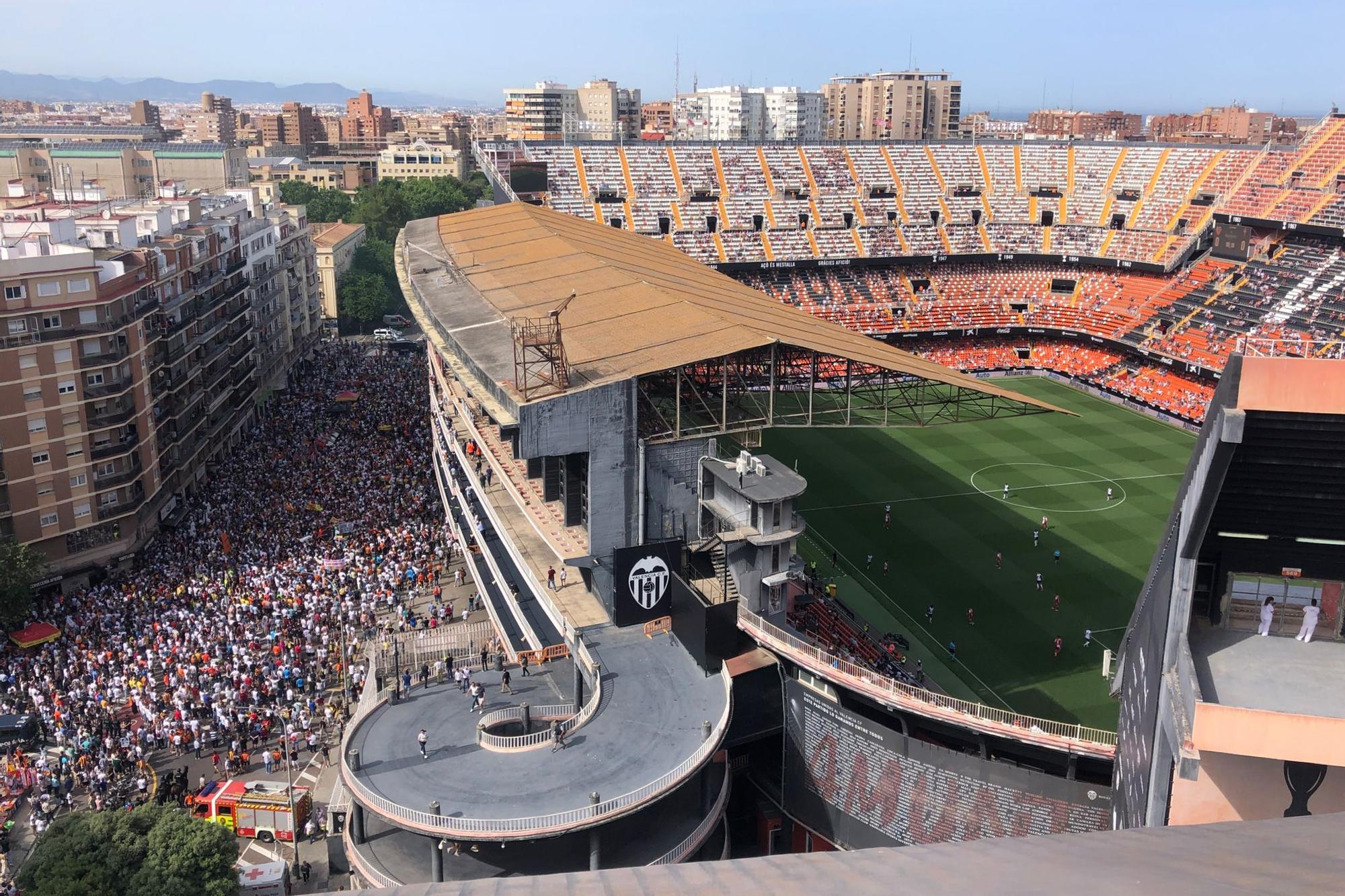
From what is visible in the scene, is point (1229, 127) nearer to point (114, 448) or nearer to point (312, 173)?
point (312, 173)

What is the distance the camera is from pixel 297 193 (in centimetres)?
13625

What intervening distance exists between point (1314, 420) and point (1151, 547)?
3172 cm

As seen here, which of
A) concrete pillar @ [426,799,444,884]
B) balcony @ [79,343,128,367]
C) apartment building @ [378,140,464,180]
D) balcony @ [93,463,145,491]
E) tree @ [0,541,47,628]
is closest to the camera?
concrete pillar @ [426,799,444,884]

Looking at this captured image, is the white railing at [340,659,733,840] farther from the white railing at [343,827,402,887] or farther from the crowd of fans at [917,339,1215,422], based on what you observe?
the crowd of fans at [917,339,1215,422]

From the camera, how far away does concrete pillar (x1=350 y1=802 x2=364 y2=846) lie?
2475 centimetres

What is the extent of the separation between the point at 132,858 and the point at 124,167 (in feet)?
268

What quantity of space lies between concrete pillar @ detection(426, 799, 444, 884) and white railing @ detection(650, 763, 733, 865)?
4.39 m

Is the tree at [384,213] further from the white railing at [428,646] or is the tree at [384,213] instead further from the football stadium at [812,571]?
the white railing at [428,646]

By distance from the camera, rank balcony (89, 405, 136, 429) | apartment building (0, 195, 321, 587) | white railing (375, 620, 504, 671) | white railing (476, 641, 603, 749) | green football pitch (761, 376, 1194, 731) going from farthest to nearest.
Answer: balcony (89, 405, 136, 429) < apartment building (0, 195, 321, 587) < green football pitch (761, 376, 1194, 731) < white railing (375, 620, 504, 671) < white railing (476, 641, 603, 749)

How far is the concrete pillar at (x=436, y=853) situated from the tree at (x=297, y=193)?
122 m

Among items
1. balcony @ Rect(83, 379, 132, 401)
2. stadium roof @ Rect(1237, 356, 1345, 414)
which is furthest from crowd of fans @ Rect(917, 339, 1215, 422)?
stadium roof @ Rect(1237, 356, 1345, 414)

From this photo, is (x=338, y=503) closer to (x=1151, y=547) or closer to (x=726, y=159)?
(x=1151, y=547)

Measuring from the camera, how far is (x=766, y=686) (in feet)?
90.2

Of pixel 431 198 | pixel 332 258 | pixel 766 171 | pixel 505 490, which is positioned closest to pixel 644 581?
pixel 505 490
